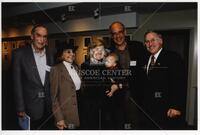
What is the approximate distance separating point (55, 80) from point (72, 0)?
2.71 feet

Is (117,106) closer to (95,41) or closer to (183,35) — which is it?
(95,41)

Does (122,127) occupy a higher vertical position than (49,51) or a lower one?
lower

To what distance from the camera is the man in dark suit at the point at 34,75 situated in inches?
135

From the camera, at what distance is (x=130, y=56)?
3.41 metres

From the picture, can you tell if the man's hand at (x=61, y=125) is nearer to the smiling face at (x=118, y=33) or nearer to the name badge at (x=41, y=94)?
the name badge at (x=41, y=94)

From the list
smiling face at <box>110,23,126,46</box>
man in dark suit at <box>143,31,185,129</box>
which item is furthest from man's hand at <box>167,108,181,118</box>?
smiling face at <box>110,23,126,46</box>

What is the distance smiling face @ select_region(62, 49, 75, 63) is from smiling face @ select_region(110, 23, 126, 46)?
A: 1.48 ft

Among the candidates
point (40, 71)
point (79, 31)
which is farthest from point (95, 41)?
point (40, 71)

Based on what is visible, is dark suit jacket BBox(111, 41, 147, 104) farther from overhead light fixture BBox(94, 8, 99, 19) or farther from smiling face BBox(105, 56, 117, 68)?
overhead light fixture BBox(94, 8, 99, 19)

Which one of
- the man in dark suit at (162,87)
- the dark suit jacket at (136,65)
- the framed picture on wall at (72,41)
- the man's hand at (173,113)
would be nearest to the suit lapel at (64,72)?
the framed picture on wall at (72,41)

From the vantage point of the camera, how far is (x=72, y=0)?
3406 millimetres

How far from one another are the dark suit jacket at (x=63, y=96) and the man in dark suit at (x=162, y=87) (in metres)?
0.72
